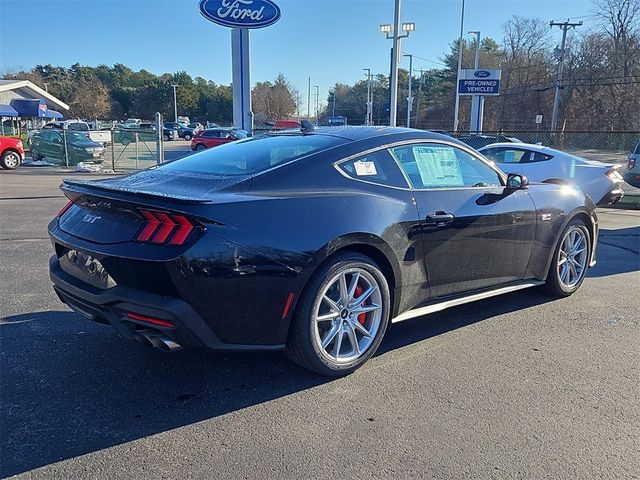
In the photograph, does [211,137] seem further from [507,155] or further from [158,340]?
[158,340]

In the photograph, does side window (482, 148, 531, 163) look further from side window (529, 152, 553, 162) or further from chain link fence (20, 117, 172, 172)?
chain link fence (20, 117, 172, 172)

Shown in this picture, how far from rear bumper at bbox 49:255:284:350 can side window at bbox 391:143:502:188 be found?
166cm

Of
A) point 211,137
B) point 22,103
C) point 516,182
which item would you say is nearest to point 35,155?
point 211,137

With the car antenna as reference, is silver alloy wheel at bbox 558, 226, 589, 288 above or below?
below

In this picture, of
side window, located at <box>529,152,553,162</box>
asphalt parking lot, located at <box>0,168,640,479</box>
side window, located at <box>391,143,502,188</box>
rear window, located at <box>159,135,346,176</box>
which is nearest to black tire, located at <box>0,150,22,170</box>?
asphalt parking lot, located at <box>0,168,640,479</box>

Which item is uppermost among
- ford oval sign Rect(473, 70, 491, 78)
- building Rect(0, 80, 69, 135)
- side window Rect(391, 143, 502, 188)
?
ford oval sign Rect(473, 70, 491, 78)

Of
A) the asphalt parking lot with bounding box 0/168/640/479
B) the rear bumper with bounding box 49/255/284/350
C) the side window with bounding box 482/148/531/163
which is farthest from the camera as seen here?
the side window with bounding box 482/148/531/163

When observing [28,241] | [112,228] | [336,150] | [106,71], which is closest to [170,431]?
[112,228]

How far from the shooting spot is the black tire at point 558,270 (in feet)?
16.3

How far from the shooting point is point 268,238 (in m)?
→ 2.94

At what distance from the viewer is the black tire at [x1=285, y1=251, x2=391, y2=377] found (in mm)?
3137

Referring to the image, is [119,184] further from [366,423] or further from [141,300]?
[366,423]

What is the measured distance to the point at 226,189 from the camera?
10.1 ft

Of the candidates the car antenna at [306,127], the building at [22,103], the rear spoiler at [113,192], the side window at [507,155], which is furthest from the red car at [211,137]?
the rear spoiler at [113,192]
